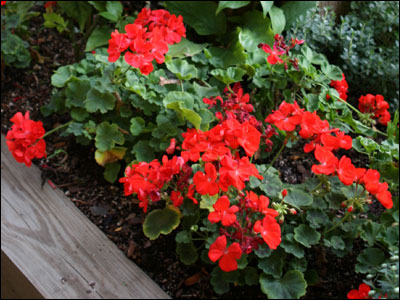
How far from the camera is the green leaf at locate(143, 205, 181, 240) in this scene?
1.83m

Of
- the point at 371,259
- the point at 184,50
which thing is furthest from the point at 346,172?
the point at 184,50

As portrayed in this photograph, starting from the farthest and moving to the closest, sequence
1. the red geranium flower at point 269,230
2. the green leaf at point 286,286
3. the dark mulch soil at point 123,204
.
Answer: the dark mulch soil at point 123,204 → the green leaf at point 286,286 → the red geranium flower at point 269,230

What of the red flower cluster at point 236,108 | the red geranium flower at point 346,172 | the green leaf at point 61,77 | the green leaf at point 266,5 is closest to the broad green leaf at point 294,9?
the green leaf at point 266,5

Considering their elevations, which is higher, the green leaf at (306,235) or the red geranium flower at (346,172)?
the red geranium flower at (346,172)

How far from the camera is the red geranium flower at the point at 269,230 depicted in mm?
1463

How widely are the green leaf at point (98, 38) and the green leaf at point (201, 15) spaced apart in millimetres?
311

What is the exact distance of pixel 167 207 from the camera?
1872 millimetres

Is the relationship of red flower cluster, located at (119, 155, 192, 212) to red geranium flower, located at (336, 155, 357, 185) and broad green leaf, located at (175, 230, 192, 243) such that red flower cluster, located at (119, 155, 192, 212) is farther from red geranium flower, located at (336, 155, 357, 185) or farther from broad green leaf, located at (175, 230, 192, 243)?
red geranium flower, located at (336, 155, 357, 185)

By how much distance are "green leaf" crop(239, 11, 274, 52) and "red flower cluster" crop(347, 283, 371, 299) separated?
1.05 metres

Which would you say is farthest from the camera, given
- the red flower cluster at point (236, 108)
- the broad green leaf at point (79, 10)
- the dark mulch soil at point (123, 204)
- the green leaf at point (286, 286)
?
the broad green leaf at point (79, 10)

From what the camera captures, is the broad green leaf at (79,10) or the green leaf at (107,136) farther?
the broad green leaf at (79,10)

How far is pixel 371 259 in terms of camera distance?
171cm

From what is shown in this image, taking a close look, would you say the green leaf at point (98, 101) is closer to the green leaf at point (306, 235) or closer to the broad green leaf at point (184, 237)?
the broad green leaf at point (184, 237)

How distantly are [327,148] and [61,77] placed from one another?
1108mm
